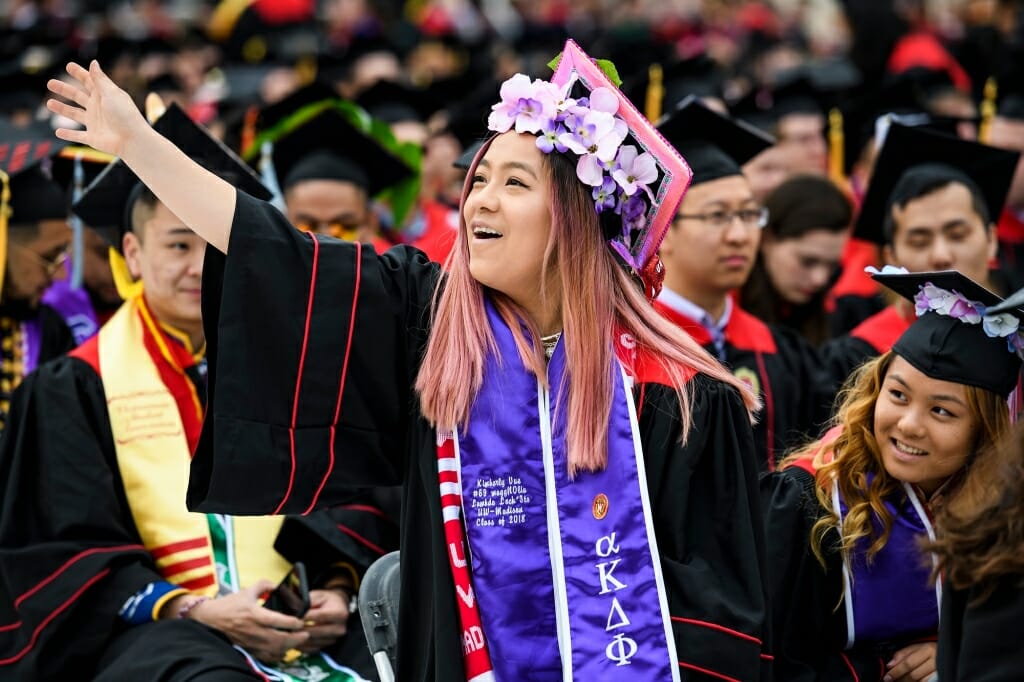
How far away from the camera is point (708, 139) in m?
5.46

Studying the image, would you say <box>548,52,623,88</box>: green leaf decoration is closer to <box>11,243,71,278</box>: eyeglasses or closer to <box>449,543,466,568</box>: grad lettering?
<box>449,543,466,568</box>: grad lettering

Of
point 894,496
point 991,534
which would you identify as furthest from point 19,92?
point 991,534

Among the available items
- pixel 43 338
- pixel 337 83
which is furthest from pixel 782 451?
pixel 337 83

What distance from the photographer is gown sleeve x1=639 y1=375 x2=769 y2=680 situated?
3.14 metres

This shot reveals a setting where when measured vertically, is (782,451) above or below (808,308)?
below

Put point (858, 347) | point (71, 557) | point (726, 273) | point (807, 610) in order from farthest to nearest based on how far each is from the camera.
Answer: point (858, 347) < point (726, 273) < point (71, 557) < point (807, 610)

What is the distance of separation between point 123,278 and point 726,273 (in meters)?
2.31

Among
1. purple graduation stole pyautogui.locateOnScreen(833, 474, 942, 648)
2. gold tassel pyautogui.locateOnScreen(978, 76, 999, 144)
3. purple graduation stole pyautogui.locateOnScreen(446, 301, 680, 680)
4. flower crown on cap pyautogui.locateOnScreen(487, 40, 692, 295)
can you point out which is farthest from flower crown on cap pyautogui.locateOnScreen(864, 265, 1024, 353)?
gold tassel pyautogui.locateOnScreen(978, 76, 999, 144)

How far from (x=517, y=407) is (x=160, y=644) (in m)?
1.48

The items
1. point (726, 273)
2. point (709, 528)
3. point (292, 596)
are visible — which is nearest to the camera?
point (709, 528)

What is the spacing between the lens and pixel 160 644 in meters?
3.91

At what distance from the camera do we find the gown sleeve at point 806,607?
3744mm

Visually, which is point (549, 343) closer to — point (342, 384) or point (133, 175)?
point (342, 384)

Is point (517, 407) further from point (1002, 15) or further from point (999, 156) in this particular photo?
point (1002, 15)
